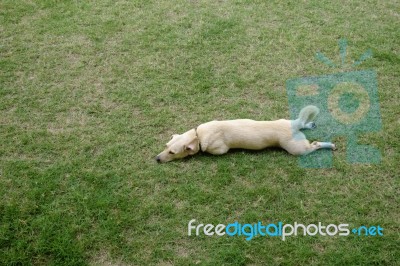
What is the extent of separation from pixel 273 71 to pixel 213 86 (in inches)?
29.7

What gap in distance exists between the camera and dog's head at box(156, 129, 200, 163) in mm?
3901

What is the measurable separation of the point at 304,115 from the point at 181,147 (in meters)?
1.23

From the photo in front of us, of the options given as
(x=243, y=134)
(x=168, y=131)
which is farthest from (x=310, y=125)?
(x=168, y=131)

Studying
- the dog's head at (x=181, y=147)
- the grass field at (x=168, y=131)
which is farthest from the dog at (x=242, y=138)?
the grass field at (x=168, y=131)

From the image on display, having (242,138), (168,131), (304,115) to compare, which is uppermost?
(304,115)

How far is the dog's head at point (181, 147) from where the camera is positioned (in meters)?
3.90

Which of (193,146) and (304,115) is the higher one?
(304,115)

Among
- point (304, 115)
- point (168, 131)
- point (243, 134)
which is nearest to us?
point (243, 134)

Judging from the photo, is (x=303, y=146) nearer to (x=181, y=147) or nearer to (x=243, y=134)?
(x=243, y=134)

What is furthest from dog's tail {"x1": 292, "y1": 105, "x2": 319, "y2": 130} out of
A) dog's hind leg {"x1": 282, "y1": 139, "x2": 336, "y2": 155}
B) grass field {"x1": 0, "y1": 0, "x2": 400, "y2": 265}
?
grass field {"x1": 0, "y1": 0, "x2": 400, "y2": 265}

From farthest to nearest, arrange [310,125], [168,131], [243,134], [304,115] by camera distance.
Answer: [168,131]
[310,125]
[304,115]
[243,134]

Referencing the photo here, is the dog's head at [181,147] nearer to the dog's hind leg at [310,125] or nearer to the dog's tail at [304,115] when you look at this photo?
the dog's tail at [304,115]

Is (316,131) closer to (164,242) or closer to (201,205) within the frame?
(201,205)

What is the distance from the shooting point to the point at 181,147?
154 inches
